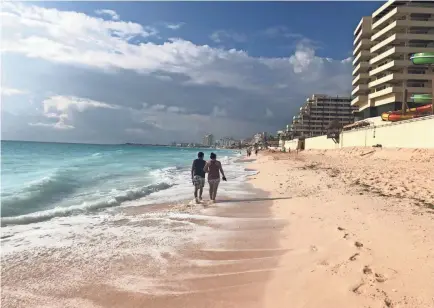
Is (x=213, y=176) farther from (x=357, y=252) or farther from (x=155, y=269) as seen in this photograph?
(x=357, y=252)

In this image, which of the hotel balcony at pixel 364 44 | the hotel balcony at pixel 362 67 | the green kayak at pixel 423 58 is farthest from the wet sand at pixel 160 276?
the hotel balcony at pixel 364 44

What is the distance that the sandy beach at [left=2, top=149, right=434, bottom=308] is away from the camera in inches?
149

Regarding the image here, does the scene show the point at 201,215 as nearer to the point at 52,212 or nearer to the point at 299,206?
the point at 299,206

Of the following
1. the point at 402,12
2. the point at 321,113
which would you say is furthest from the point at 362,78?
the point at 321,113

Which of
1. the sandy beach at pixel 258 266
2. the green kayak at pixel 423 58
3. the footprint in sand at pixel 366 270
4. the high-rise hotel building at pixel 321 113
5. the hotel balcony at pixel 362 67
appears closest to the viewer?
the sandy beach at pixel 258 266

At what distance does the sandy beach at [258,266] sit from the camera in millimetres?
3781

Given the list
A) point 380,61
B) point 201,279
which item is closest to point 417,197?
point 201,279

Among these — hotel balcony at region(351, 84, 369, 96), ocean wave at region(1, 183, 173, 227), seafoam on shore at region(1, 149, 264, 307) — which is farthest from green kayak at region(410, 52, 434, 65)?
seafoam on shore at region(1, 149, 264, 307)

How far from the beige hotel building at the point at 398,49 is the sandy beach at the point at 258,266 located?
56067 millimetres

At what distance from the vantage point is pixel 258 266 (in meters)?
4.87

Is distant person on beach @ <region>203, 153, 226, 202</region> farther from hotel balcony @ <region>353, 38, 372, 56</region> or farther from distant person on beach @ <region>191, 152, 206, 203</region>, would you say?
hotel balcony @ <region>353, 38, 372, 56</region>

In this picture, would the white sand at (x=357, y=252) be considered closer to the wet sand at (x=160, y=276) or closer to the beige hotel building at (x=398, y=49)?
the wet sand at (x=160, y=276)

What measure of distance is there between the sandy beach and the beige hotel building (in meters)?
56.1

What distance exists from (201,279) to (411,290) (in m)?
2.42
